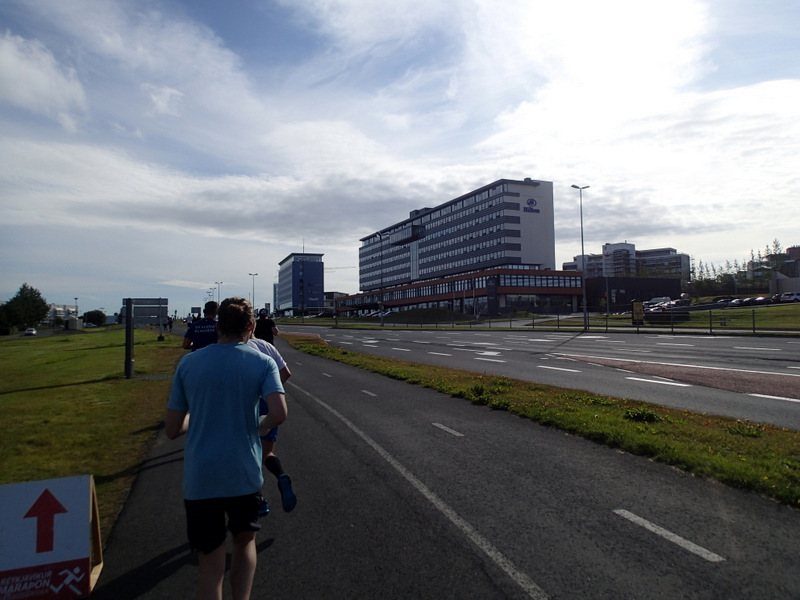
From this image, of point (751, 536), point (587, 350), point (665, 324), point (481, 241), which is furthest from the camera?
point (481, 241)

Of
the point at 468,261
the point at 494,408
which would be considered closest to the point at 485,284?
the point at 468,261

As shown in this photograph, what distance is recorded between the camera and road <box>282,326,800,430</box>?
1131 cm

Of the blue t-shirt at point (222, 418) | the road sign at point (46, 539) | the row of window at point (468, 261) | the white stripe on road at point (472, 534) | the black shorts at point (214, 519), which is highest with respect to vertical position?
the row of window at point (468, 261)

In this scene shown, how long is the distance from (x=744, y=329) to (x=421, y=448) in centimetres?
3788

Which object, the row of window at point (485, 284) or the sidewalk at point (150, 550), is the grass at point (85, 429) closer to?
the sidewalk at point (150, 550)

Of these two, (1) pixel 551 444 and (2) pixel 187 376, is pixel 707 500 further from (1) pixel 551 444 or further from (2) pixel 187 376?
(2) pixel 187 376

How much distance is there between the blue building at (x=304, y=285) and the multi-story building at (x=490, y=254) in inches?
1139

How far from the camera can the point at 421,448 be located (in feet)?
25.5

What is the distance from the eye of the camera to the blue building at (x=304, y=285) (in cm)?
14838

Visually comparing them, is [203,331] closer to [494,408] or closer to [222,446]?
[494,408]

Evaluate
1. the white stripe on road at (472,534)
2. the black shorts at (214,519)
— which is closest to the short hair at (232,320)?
the black shorts at (214,519)

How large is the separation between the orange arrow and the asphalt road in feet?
1.62

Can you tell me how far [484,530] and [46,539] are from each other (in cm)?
317

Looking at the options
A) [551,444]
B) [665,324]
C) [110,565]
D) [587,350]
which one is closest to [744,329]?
[665,324]
